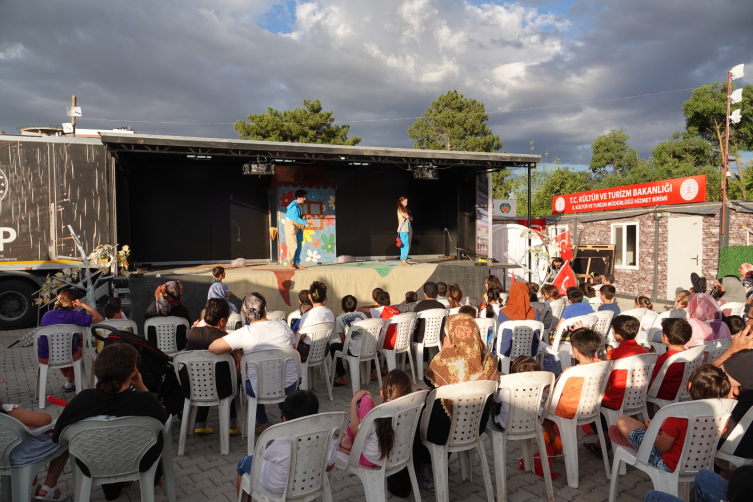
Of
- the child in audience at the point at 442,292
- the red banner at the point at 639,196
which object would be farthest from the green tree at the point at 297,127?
the child in audience at the point at 442,292

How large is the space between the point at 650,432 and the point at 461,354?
1062 mm

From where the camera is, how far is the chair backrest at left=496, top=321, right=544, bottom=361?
5027 mm

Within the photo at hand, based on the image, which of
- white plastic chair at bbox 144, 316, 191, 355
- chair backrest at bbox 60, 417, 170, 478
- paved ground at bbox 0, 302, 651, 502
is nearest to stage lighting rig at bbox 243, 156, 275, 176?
white plastic chair at bbox 144, 316, 191, 355

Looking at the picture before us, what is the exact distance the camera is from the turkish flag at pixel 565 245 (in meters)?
13.3

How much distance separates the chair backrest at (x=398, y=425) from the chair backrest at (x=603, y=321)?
11.4 ft

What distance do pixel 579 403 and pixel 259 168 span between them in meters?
7.39

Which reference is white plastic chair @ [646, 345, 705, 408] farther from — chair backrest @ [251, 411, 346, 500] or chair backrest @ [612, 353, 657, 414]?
chair backrest @ [251, 411, 346, 500]

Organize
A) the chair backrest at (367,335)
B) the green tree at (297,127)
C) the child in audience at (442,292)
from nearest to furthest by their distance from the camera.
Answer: the chair backrest at (367,335) → the child in audience at (442,292) → the green tree at (297,127)

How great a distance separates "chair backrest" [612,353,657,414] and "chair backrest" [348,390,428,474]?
1459mm

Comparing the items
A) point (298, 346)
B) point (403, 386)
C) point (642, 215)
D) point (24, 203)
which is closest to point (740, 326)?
point (403, 386)

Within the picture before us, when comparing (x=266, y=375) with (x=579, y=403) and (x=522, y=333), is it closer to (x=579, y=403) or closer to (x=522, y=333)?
(x=579, y=403)

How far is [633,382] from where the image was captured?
3.32 metres

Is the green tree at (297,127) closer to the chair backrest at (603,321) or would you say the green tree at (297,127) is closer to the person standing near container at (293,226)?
the person standing near container at (293,226)

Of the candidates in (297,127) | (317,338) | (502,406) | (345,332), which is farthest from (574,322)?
(297,127)
